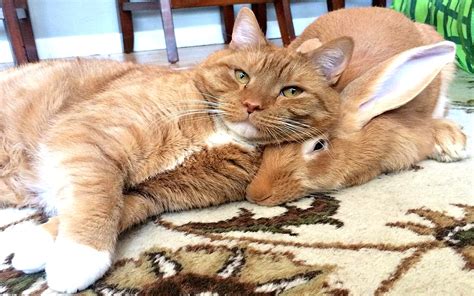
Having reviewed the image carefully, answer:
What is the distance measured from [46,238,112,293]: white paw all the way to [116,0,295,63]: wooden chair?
87.7 inches

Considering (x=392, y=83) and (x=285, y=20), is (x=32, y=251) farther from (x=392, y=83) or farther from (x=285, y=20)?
(x=285, y=20)

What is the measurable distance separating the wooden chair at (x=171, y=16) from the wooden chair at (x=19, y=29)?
2.34ft

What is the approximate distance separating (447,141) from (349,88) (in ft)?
1.17

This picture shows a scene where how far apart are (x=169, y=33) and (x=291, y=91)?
6.64 feet

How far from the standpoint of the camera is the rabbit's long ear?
1276 mm

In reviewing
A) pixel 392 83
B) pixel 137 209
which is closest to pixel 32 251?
pixel 137 209

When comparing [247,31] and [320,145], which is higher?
[247,31]

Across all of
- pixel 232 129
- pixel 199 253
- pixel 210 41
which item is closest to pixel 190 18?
pixel 210 41

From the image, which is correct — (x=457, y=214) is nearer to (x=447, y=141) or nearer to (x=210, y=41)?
(x=447, y=141)

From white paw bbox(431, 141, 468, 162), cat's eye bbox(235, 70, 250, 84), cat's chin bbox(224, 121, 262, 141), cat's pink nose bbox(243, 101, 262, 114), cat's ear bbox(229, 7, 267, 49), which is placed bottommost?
white paw bbox(431, 141, 468, 162)

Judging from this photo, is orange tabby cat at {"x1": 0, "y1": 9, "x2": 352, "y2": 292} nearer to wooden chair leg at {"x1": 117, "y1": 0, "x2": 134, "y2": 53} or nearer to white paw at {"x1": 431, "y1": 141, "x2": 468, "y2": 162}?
white paw at {"x1": 431, "y1": 141, "x2": 468, "y2": 162}

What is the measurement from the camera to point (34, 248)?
95cm

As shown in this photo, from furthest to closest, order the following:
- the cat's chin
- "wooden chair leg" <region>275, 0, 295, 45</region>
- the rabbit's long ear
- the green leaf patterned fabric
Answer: "wooden chair leg" <region>275, 0, 295, 45</region> → the green leaf patterned fabric → the rabbit's long ear → the cat's chin

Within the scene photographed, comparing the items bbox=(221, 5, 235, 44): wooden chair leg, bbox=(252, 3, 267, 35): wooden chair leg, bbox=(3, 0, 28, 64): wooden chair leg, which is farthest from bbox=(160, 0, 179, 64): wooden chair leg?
bbox=(252, 3, 267, 35): wooden chair leg
